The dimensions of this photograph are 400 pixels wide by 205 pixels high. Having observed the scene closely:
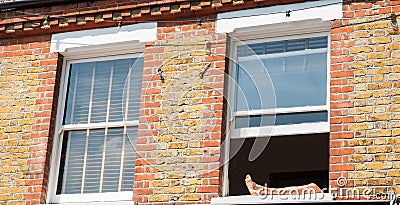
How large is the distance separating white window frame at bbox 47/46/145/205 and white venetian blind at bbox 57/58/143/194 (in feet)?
0.14

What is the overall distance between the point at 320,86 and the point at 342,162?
1002mm

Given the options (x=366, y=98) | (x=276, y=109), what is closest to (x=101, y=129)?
(x=276, y=109)

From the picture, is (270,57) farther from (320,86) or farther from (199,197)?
(199,197)

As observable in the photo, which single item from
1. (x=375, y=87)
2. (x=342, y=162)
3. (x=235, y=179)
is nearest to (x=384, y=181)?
(x=342, y=162)

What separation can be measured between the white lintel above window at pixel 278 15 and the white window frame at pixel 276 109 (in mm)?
38

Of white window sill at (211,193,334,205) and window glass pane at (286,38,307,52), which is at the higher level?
window glass pane at (286,38,307,52)

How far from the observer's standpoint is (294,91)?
28.6 feet

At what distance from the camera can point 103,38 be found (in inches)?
375

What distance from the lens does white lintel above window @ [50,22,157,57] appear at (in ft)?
30.7

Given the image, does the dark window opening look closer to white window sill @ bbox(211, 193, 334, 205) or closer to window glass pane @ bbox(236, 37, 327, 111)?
window glass pane @ bbox(236, 37, 327, 111)

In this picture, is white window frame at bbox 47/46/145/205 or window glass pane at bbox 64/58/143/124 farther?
window glass pane at bbox 64/58/143/124

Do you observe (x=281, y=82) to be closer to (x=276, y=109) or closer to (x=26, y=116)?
(x=276, y=109)

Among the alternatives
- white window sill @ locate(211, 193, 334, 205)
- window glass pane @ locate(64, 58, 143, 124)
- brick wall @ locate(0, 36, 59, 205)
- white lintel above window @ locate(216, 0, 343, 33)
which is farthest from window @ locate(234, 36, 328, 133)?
brick wall @ locate(0, 36, 59, 205)

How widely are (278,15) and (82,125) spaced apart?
→ 2.59m
